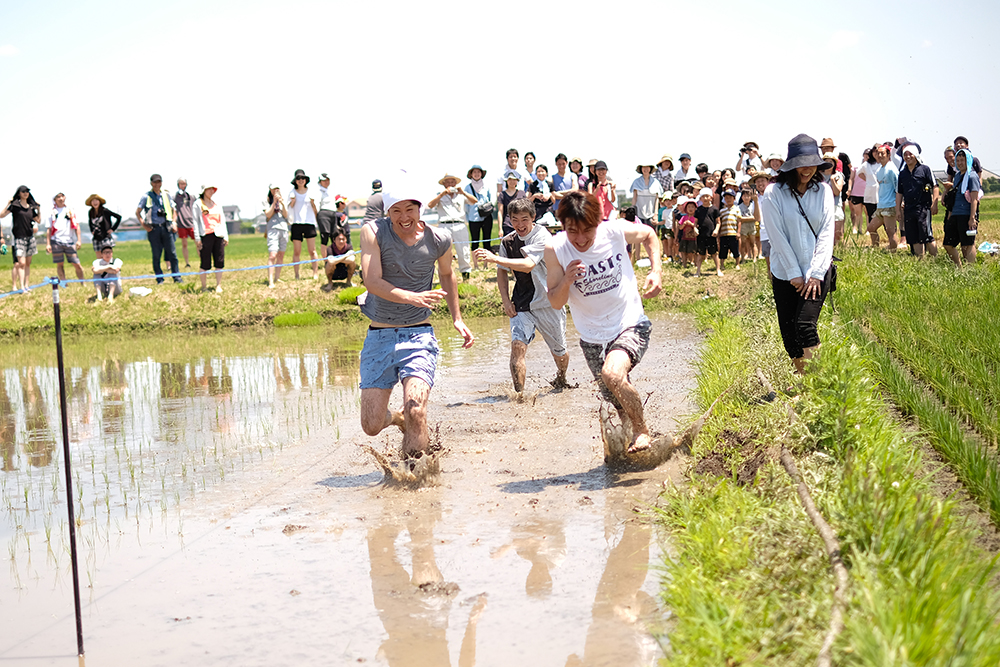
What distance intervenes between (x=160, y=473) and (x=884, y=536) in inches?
218

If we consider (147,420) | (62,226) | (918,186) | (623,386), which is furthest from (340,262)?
(623,386)

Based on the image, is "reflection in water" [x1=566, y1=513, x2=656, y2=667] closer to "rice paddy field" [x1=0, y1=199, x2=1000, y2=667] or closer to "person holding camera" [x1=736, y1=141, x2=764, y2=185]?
"rice paddy field" [x1=0, y1=199, x2=1000, y2=667]

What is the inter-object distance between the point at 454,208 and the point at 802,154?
35.6 feet

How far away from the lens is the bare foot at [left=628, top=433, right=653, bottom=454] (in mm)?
6582

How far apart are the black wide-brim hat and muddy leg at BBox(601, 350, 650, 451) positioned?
6.79 feet

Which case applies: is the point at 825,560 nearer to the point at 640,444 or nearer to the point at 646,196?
the point at 640,444

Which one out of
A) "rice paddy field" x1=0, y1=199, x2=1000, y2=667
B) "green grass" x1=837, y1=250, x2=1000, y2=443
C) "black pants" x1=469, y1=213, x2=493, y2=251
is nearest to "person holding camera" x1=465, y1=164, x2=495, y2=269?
"black pants" x1=469, y1=213, x2=493, y2=251

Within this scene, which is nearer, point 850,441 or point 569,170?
point 850,441

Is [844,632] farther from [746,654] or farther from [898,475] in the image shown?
[898,475]

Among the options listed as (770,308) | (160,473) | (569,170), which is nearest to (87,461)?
(160,473)

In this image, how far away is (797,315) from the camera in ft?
24.5

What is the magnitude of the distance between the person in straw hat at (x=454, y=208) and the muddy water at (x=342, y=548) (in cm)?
814

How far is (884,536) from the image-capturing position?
388 cm

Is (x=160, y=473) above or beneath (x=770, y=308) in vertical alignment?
beneath
